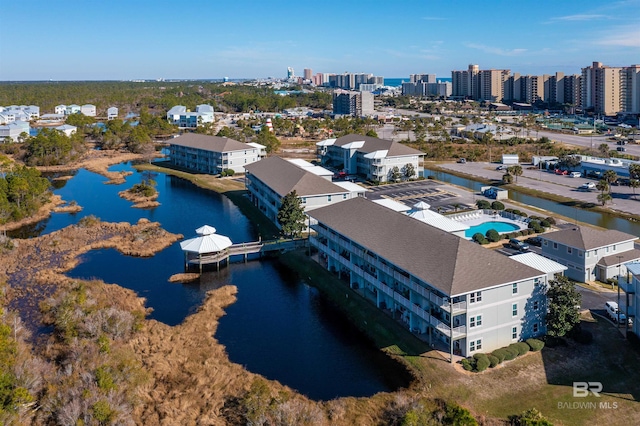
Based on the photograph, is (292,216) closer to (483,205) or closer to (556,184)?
(483,205)

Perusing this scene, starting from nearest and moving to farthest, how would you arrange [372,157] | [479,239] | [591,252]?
[591,252]
[479,239]
[372,157]

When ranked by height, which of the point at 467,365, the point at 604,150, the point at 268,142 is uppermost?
Result: the point at 268,142

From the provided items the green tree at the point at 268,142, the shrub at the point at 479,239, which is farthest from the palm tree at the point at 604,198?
the green tree at the point at 268,142

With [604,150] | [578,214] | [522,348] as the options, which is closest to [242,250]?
[522,348]

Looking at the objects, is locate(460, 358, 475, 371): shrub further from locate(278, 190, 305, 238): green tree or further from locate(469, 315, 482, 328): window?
locate(278, 190, 305, 238): green tree

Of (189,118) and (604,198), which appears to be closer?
(604,198)

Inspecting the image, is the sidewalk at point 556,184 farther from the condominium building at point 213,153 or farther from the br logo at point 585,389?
the br logo at point 585,389

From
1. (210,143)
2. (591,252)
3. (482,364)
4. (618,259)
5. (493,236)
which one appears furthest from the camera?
(210,143)
